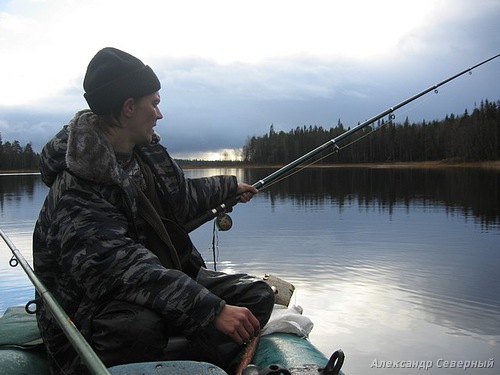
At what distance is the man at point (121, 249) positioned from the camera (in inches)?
94.7

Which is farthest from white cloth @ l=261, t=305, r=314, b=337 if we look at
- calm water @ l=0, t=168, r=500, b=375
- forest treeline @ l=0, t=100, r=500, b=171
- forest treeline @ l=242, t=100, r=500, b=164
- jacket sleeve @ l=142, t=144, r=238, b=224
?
forest treeline @ l=0, t=100, r=500, b=171

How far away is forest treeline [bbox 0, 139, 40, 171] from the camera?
110 m

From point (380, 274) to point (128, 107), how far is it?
8.95 meters

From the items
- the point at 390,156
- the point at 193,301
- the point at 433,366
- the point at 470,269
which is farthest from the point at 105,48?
the point at 390,156

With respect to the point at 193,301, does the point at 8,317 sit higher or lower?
lower

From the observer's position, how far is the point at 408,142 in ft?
345

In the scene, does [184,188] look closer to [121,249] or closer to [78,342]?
[121,249]

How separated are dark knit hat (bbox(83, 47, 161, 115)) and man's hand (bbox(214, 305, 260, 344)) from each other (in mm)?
1282

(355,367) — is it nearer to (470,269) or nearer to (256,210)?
(470,269)

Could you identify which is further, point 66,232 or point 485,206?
point 485,206

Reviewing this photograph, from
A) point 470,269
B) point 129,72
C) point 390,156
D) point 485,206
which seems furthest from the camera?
point 390,156

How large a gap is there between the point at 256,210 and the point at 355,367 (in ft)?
62.3

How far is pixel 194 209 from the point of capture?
3.68 metres

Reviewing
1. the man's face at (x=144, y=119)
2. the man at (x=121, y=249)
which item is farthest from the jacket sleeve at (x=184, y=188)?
the man's face at (x=144, y=119)
